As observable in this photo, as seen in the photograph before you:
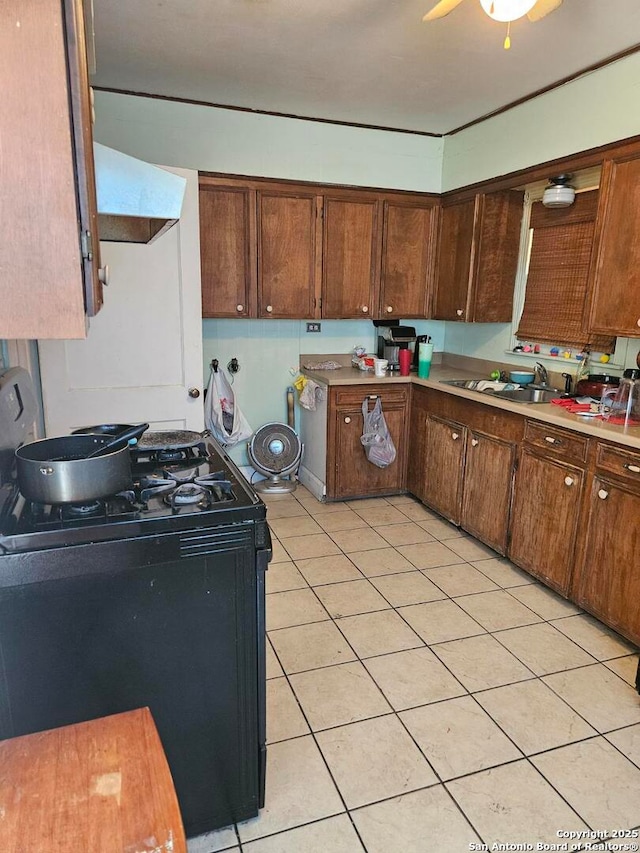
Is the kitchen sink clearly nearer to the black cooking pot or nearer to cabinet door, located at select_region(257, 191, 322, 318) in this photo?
cabinet door, located at select_region(257, 191, 322, 318)

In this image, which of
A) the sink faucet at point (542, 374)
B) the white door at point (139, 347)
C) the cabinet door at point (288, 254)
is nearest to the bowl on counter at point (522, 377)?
the sink faucet at point (542, 374)

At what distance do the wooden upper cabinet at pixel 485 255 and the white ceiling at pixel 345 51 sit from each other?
1.95 ft

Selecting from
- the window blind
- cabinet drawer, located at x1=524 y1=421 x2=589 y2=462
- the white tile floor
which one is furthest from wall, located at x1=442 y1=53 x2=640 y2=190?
the white tile floor

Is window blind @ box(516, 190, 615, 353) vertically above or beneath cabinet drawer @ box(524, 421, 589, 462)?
above

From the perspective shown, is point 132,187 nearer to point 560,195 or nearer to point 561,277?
point 560,195

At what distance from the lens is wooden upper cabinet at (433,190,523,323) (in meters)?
3.73

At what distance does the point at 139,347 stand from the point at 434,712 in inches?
91.6

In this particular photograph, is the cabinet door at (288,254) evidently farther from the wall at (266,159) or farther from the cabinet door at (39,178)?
the cabinet door at (39,178)

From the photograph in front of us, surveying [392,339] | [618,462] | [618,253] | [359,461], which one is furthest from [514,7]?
[359,461]

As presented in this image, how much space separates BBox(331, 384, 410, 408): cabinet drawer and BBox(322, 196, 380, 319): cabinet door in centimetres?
58

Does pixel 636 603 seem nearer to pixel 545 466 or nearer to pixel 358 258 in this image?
pixel 545 466

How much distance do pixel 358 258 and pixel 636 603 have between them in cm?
278

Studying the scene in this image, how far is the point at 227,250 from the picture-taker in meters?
3.72

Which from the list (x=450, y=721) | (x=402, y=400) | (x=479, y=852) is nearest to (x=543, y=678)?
(x=450, y=721)
